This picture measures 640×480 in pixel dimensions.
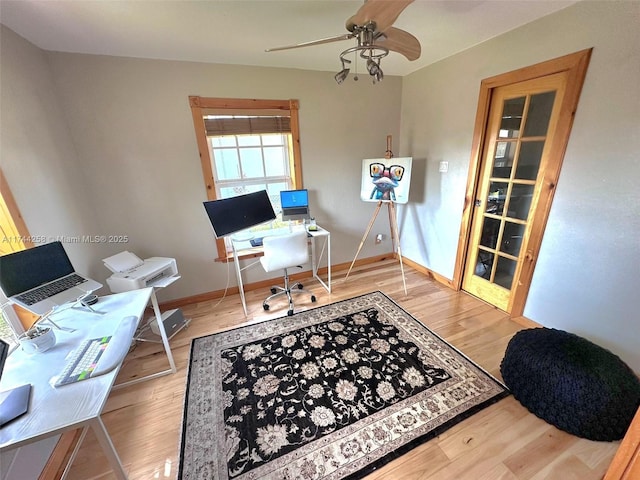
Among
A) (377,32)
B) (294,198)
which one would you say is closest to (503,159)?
(377,32)

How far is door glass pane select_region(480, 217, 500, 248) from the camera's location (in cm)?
242

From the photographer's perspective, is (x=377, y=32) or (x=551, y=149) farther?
(x=551, y=149)

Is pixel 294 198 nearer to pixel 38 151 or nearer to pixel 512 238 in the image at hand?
pixel 38 151

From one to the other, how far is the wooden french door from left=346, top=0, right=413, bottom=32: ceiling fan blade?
149 centimetres

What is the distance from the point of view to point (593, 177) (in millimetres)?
1696

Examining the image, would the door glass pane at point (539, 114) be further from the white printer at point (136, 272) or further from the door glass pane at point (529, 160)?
the white printer at point (136, 272)

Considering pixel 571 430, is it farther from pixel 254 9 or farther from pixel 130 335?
pixel 254 9

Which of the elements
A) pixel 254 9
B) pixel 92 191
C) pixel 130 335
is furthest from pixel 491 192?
pixel 92 191

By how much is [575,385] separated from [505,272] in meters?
1.24

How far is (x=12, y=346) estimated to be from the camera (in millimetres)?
1207

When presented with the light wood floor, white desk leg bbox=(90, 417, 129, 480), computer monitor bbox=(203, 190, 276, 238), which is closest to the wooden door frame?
the light wood floor

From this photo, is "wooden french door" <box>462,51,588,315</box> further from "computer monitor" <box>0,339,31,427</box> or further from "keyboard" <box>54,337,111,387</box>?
"computer monitor" <box>0,339,31,427</box>

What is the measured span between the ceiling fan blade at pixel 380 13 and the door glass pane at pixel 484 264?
2.26 m

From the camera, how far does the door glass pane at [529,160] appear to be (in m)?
2.02
